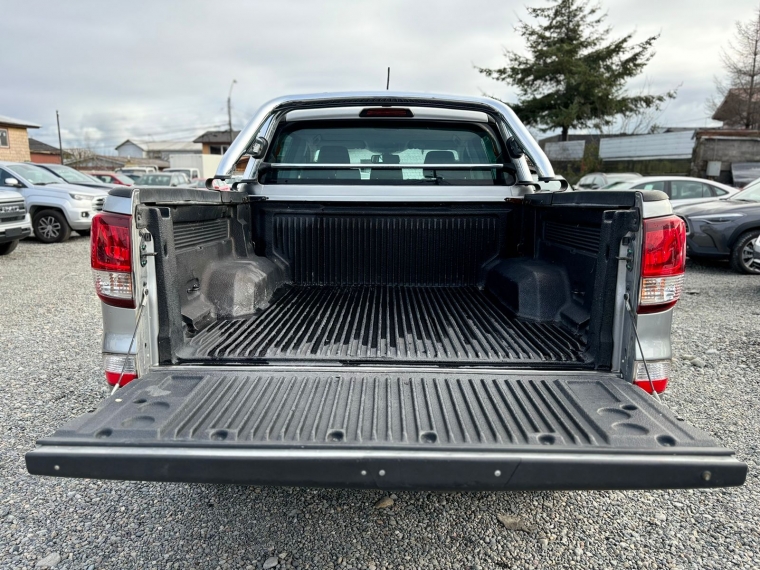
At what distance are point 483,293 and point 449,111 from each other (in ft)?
4.20

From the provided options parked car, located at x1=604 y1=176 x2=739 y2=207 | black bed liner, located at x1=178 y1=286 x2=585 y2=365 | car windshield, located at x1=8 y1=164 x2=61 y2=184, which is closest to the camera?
black bed liner, located at x1=178 y1=286 x2=585 y2=365

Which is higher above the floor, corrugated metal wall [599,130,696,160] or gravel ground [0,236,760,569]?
corrugated metal wall [599,130,696,160]

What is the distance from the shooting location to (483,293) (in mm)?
3562

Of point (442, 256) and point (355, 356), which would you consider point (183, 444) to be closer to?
point (355, 356)

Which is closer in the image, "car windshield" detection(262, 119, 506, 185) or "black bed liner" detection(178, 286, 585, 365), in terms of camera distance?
"black bed liner" detection(178, 286, 585, 365)

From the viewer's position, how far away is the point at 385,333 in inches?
108

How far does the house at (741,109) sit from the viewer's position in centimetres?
2864

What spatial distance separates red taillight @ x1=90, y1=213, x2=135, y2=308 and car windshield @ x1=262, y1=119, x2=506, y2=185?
5.58ft

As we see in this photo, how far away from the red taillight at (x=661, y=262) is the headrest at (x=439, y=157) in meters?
1.89

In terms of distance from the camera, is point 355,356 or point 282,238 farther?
point 282,238

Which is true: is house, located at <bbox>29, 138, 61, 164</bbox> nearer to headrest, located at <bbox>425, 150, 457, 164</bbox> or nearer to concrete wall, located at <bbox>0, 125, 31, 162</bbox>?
concrete wall, located at <bbox>0, 125, 31, 162</bbox>

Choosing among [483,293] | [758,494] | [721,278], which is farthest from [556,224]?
[721,278]

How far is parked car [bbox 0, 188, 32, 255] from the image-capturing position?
8.91 metres

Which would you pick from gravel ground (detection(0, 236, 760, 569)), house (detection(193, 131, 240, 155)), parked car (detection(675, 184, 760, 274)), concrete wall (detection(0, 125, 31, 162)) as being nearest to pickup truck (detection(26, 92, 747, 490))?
gravel ground (detection(0, 236, 760, 569))
